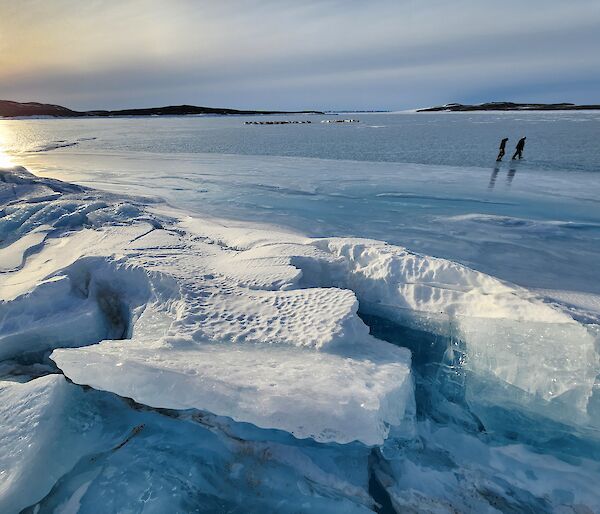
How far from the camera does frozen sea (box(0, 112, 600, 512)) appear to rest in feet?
8.96

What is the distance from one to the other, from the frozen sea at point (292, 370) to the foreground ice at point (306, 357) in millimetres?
17

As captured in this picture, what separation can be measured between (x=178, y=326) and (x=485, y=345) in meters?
2.97

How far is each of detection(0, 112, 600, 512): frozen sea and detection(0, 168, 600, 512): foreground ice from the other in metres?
0.02

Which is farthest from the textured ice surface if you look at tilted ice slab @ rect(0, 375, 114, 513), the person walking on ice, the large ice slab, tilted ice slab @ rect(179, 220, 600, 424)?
the person walking on ice

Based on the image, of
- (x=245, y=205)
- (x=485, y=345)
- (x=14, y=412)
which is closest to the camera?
(x=14, y=412)

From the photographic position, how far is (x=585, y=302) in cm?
483

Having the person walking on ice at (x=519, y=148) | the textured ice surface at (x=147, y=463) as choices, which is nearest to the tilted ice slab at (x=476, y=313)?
the textured ice surface at (x=147, y=463)

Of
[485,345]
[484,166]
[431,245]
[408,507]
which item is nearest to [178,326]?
[408,507]

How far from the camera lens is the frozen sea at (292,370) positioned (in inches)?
107

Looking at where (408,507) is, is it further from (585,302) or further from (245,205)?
(245,205)

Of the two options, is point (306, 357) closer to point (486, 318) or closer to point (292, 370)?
point (292, 370)

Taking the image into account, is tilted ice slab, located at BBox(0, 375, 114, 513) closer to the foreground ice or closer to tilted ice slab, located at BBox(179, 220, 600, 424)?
the foreground ice

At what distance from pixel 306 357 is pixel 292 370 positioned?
0.26m

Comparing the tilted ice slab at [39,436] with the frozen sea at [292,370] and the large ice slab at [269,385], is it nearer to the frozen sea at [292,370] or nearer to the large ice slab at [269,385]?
the frozen sea at [292,370]
